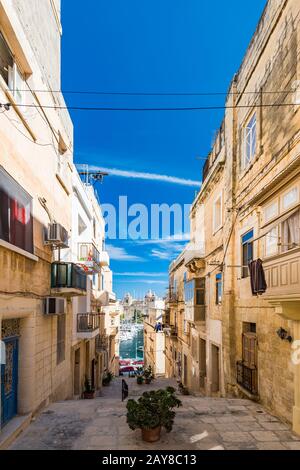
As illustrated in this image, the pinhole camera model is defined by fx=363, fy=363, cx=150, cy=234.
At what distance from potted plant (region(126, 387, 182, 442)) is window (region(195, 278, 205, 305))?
11330 mm

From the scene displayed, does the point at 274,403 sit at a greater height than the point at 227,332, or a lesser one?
lesser

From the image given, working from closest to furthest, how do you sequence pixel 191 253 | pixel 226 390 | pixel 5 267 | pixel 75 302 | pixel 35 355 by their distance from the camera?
pixel 5 267
pixel 35 355
pixel 226 390
pixel 75 302
pixel 191 253

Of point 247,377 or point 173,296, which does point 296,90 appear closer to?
point 247,377

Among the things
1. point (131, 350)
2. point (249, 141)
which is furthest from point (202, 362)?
point (131, 350)

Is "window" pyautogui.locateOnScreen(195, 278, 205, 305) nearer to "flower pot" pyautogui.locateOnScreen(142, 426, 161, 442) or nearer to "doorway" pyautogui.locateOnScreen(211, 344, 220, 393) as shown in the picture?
"doorway" pyautogui.locateOnScreen(211, 344, 220, 393)

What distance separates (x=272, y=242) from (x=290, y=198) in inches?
61.6

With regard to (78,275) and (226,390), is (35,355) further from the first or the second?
(226,390)

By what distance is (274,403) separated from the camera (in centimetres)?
920

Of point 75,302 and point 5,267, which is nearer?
point 5,267

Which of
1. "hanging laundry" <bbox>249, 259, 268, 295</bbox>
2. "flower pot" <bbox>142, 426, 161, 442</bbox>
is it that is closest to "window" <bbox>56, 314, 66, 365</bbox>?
"flower pot" <bbox>142, 426, 161, 442</bbox>

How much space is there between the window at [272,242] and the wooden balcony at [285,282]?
527mm

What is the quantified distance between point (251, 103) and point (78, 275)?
818 centimetres

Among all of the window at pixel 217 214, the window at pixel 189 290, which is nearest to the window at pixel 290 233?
the window at pixel 217 214
